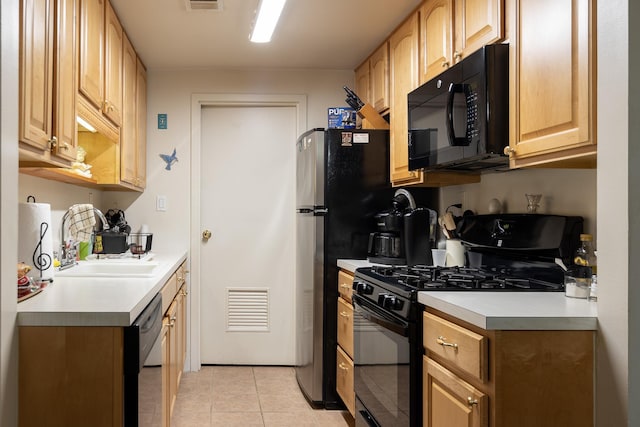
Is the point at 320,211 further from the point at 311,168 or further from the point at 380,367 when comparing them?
the point at 380,367

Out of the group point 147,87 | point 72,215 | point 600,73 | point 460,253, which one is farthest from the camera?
point 147,87

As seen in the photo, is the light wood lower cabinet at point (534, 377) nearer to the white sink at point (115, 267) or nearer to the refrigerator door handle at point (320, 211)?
the refrigerator door handle at point (320, 211)

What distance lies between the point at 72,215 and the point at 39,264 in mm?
972

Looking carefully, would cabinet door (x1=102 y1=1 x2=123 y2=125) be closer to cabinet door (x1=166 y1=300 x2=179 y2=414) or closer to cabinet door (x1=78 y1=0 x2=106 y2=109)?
cabinet door (x1=78 y1=0 x2=106 y2=109)

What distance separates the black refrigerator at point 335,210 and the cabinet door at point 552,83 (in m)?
1.29

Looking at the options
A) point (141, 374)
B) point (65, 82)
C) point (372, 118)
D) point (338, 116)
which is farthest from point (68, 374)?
point (338, 116)

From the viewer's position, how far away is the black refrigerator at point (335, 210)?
3156mm

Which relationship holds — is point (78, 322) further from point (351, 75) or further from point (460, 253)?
point (351, 75)

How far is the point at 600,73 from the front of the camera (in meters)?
1.48

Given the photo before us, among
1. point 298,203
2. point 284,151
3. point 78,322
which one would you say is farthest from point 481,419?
point 284,151

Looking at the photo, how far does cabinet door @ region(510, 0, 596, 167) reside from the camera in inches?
62.1

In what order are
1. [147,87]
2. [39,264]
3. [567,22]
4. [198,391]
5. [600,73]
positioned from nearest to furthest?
[600,73]
[567,22]
[39,264]
[198,391]
[147,87]

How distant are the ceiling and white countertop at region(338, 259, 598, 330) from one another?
5.35 feet

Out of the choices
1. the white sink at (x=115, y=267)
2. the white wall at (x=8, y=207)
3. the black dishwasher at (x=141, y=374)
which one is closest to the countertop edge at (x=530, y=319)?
the black dishwasher at (x=141, y=374)
